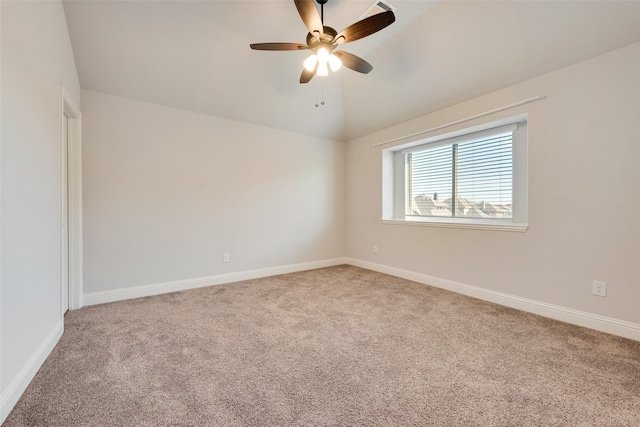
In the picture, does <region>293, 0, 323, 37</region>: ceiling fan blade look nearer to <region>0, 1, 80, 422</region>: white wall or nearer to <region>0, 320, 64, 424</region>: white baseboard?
<region>0, 1, 80, 422</region>: white wall

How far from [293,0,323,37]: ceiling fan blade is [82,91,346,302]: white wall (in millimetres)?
2161

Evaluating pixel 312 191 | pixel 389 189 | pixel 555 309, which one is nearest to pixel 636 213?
pixel 555 309

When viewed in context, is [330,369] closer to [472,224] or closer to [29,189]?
[29,189]

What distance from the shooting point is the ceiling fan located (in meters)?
1.82

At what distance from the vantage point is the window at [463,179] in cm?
302

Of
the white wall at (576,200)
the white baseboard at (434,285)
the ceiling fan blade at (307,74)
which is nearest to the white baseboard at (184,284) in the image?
the white baseboard at (434,285)

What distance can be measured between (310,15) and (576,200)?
273cm

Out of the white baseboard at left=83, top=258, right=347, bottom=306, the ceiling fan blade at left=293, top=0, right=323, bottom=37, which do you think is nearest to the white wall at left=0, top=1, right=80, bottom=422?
the white baseboard at left=83, top=258, right=347, bottom=306

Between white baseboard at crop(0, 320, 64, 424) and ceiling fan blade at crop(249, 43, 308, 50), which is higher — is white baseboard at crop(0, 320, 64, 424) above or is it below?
below

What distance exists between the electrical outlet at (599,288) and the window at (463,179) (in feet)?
2.30

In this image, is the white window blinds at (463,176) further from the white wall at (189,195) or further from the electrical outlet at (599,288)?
the white wall at (189,195)

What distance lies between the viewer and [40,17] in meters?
1.84

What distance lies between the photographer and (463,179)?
141 inches

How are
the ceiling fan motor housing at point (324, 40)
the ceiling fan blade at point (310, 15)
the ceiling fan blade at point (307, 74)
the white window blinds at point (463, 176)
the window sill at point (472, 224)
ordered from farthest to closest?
1. the white window blinds at point (463, 176)
2. the window sill at point (472, 224)
3. the ceiling fan blade at point (307, 74)
4. the ceiling fan motor housing at point (324, 40)
5. the ceiling fan blade at point (310, 15)
